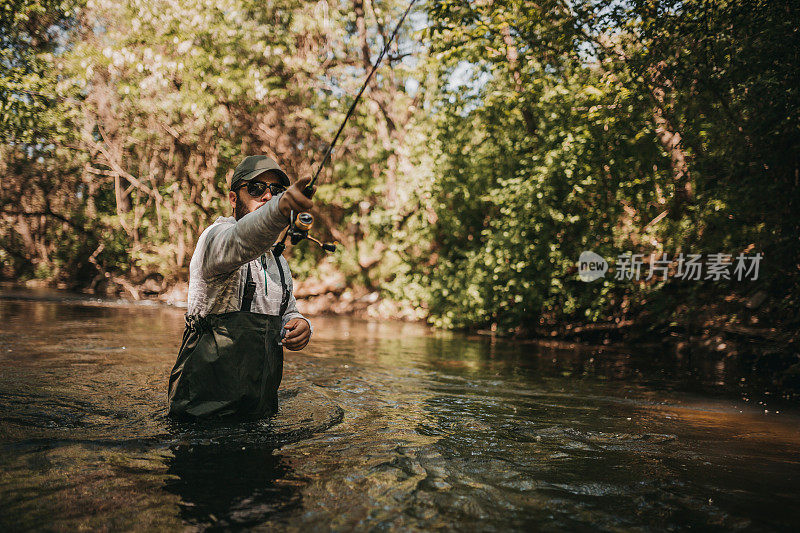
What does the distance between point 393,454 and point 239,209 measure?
5.83ft

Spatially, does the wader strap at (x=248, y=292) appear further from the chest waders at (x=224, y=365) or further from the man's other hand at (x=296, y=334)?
the man's other hand at (x=296, y=334)

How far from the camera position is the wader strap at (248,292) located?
352cm

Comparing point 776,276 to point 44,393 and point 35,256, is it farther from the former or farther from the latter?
point 35,256

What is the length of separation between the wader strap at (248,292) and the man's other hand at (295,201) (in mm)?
935

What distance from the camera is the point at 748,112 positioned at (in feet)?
25.3

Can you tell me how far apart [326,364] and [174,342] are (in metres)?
2.83

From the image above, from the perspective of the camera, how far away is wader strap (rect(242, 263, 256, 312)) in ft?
Result: 11.6

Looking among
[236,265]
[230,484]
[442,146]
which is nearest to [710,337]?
[442,146]

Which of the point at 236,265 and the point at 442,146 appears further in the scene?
the point at 442,146

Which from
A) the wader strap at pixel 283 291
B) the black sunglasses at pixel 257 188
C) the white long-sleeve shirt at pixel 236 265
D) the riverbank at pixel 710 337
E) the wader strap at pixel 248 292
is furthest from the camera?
the riverbank at pixel 710 337

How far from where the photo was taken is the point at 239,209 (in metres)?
3.70

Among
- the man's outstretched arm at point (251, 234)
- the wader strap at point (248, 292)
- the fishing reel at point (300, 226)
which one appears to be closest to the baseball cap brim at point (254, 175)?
the man's outstretched arm at point (251, 234)

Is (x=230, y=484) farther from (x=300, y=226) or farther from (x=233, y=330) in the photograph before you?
(x=300, y=226)

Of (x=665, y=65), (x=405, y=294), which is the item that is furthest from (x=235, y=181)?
(x=405, y=294)
